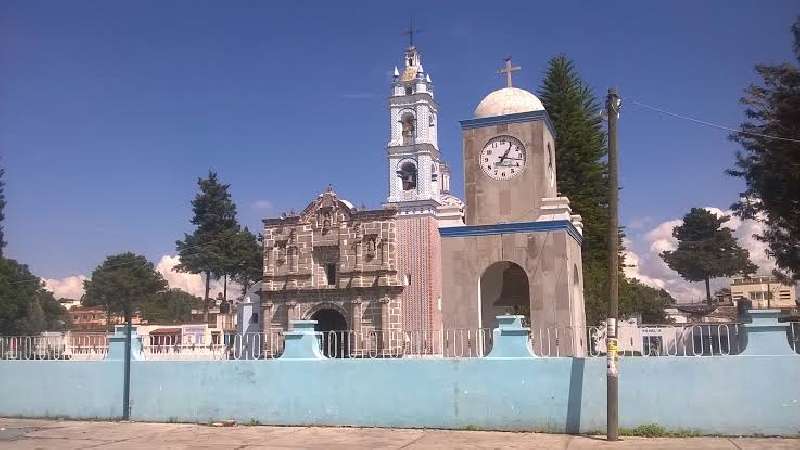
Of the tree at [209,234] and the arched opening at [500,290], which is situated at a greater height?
the tree at [209,234]

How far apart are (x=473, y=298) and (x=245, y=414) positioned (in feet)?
14.3

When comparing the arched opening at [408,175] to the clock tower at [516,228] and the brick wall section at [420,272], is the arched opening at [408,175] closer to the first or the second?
the brick wall section at [420,272]

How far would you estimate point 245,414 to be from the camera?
11781mm

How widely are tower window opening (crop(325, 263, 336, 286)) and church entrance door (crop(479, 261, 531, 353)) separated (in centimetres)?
2354

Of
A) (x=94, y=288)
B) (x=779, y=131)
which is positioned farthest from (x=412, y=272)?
(x=94, y=288)

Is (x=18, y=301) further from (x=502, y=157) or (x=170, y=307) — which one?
(x=502, y=157)

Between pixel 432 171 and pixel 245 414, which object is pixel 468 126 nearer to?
pixel 245 414

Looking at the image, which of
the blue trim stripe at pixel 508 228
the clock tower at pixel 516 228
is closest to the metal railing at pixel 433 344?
the clock tower at pixel 516 228

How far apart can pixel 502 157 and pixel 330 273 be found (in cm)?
2641

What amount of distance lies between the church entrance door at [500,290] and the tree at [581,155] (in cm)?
1011

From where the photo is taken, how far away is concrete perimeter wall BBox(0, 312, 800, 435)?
9500 millimetres

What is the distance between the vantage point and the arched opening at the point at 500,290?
49.4 feet

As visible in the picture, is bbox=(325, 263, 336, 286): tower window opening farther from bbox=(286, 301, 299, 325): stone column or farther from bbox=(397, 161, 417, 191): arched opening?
bbox=(397, 161, 417, 191): arched opening

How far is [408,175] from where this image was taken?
49.2m
